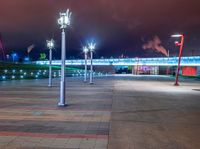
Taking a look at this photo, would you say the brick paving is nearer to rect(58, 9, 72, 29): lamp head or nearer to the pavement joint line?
the pavement joint line

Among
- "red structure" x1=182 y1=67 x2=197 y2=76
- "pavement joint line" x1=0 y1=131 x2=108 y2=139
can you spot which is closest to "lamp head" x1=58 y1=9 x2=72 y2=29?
"pavement joint line" x1=0 y1=131 x2=108 y2=139

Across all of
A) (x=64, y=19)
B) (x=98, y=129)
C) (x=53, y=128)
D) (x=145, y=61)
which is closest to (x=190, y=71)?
(x=145, y=61)

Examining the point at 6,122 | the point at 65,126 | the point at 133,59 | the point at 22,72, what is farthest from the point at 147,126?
the point at 133,59

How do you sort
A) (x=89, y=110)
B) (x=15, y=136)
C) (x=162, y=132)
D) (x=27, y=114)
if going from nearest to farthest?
(x=15, y=136), (x=162, y=132), (x=27, y=114), (x=89, y=110)

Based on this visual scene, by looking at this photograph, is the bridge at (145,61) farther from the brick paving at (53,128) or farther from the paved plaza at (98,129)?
the brick paving at (53,128)

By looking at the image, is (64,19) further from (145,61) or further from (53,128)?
(145,61)

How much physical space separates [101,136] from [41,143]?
5.52 feet

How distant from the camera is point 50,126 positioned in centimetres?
879

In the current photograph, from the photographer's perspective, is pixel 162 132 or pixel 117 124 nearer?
pixel 162 132

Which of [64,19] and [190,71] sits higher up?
[64,19]

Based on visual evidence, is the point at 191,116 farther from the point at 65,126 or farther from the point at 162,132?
the point at 65,126

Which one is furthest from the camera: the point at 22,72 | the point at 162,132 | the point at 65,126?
the point at 22,72

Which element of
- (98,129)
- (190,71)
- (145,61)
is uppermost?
(145,61)

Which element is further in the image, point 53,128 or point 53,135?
point 53,128
